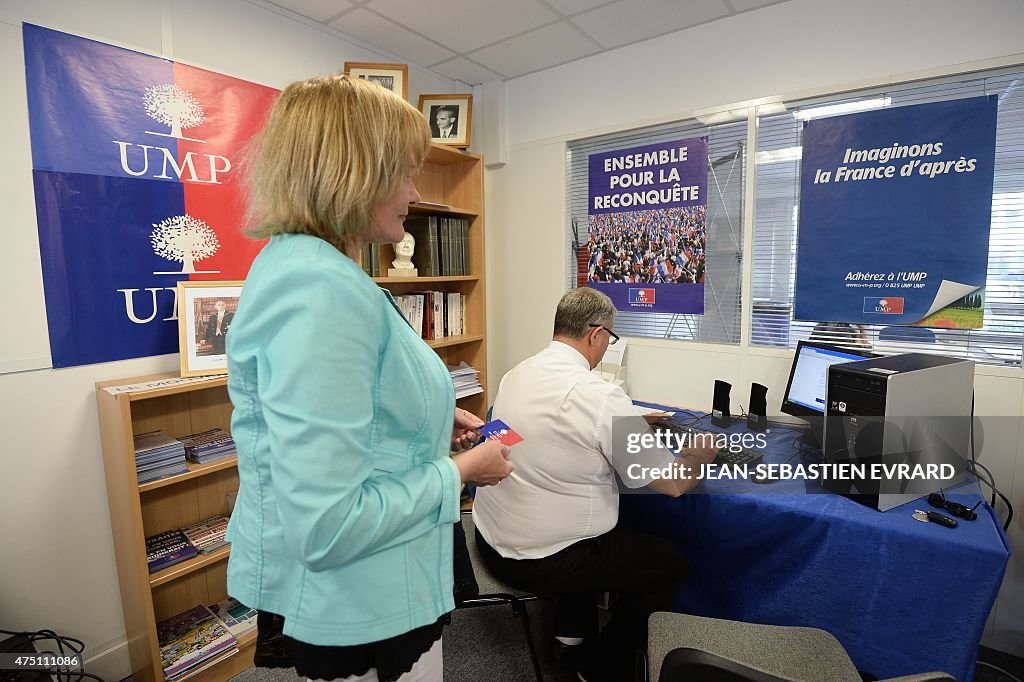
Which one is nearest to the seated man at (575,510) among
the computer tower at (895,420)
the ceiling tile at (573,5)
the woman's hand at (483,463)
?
the computer tower at (895,420)

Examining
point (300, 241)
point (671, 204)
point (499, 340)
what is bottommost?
point (499, 340)

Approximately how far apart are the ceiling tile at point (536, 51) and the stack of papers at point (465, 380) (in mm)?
1787

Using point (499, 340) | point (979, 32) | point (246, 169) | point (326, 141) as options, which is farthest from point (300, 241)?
point (499, 340)

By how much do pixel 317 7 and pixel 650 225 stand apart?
1.93m

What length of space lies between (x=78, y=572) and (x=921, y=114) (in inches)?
145

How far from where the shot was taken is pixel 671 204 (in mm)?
2846

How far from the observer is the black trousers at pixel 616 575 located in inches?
66.4

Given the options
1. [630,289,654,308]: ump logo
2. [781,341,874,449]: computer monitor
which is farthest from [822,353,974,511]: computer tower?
[630,289,654,308]: ump logo

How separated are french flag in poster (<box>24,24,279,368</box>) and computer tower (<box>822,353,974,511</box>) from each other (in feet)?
6.57

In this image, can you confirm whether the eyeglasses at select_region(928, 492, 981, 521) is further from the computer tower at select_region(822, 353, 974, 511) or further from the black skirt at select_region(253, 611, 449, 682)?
the black skirt at select_region(253, 611, 449, 682)

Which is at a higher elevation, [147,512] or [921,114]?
[921,114]

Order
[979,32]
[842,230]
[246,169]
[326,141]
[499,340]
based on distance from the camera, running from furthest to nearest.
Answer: [499,340], [842,230], [979,32], [246,169], [326,141]

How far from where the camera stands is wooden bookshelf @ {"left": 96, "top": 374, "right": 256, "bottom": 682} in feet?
5.97

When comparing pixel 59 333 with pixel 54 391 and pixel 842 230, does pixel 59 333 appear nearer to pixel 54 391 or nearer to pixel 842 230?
pixel 54 391
